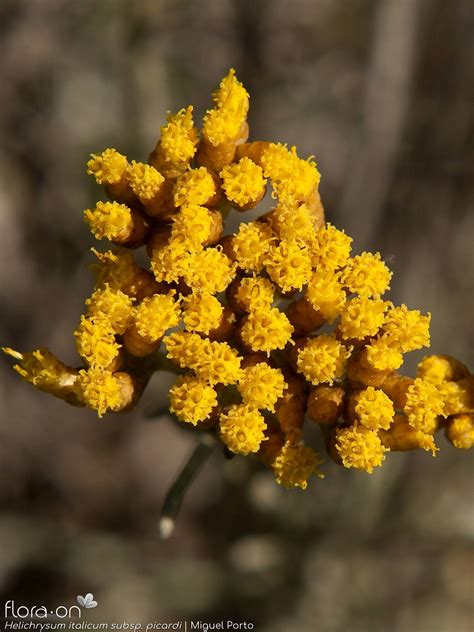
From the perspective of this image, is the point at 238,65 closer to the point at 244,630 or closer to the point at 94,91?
the point at 94,91

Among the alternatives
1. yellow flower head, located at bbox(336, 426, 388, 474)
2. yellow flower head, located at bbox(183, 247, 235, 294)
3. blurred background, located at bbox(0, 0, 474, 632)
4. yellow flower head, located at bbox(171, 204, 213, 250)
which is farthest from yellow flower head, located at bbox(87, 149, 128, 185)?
blurred background, located at bbox(0, 0, 474, 632)

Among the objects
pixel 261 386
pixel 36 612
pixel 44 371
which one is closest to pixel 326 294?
pixel 261 386

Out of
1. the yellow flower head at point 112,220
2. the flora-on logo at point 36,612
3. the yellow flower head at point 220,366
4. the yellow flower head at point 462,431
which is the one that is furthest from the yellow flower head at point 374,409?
the flora-on logo at point 36,612

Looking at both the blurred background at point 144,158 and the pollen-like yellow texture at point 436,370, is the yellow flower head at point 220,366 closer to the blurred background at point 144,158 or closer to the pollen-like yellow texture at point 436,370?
the pollen-like yellow texture at point 436,370

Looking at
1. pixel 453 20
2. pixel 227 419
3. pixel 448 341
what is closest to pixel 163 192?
pixel 227 419

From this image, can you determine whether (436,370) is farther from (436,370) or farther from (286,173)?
(286,173)

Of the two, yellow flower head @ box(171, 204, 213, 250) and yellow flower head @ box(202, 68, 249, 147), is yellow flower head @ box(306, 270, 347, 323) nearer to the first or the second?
yellow flower head @ box(171, 204, 213, 250)
